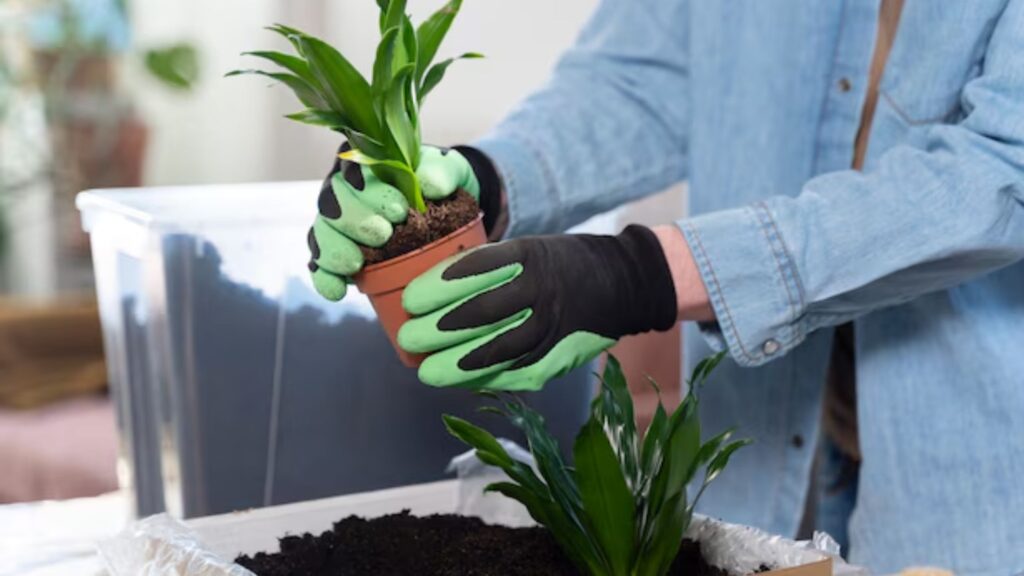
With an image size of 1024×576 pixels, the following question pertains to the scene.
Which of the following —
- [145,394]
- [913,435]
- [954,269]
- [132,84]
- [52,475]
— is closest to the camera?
[954,269]

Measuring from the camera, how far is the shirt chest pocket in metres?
1.06

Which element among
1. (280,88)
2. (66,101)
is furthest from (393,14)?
(66,101)

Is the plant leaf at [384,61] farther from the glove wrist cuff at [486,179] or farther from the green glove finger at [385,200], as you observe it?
the glove wrist cuff at [486,179]

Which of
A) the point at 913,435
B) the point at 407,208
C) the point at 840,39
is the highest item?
the point at 840,39

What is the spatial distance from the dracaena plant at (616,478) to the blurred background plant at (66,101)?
2594 mm

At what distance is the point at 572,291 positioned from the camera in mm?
906

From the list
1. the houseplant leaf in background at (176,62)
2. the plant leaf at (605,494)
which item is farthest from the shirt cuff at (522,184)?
the houseplant leaf in background at (176,62)

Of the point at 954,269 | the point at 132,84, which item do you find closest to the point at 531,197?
the point at 954,269

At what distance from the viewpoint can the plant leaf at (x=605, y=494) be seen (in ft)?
2.73

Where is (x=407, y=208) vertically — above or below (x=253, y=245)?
above

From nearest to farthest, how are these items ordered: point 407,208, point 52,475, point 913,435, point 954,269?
point 407,208 < point 954,269 < point 913,435 < point 52,475

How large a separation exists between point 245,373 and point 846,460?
681mm

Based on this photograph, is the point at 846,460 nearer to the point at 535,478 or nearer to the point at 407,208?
the point at 535,478

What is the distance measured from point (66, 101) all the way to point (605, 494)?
3.00 m
